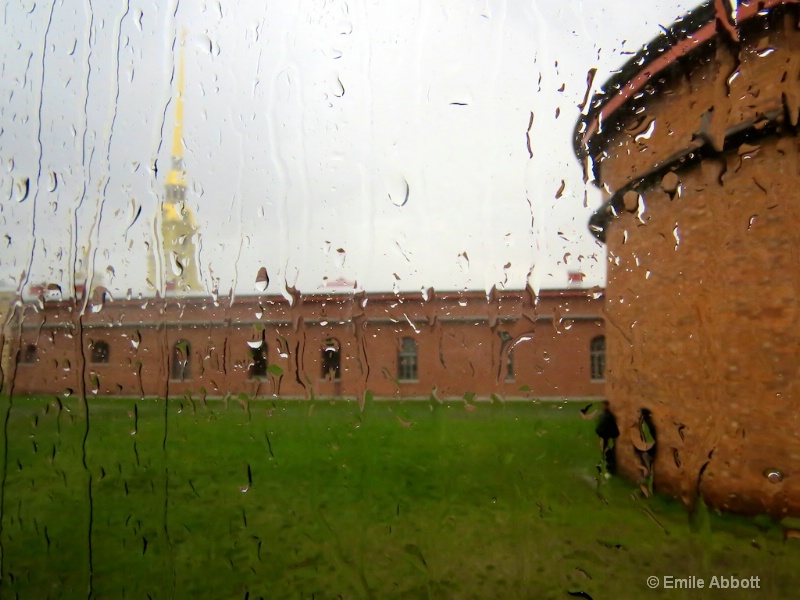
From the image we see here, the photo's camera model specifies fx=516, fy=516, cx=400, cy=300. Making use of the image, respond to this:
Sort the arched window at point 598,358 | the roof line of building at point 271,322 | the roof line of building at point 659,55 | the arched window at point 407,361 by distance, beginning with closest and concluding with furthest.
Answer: the roof line of building at point 659,55 → the arched window at point 598,358 → the roof line of building at point 271,322 → the arched window at point 407,361

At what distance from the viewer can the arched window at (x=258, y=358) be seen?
115 inches

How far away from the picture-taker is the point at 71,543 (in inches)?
106

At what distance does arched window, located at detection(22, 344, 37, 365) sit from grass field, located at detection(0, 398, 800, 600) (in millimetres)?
232

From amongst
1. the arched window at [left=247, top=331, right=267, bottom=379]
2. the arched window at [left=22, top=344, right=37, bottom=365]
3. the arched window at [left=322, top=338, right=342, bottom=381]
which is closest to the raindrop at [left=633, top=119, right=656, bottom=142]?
the arched window at [left=322, top=338, right=342, bottom=381]

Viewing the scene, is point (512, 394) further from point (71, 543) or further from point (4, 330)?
point (4, 330)

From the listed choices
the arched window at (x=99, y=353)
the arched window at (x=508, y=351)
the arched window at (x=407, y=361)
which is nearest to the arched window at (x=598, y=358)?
the arched window at (x=508, y=351)

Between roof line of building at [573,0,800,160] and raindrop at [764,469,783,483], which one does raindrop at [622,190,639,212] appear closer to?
roof line of building at [573,0,800,160]

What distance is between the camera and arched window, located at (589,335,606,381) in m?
2.26

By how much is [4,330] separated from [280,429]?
151 centimetres

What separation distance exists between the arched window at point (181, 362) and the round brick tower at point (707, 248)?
2.12 meters

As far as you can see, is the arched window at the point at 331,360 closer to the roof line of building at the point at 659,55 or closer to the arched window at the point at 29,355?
the arched window at the point at 29,355

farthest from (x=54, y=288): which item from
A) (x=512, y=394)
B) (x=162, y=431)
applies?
(x=512, y=394)

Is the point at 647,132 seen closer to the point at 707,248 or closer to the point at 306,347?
the point at 707,248

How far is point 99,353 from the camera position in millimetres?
2699
